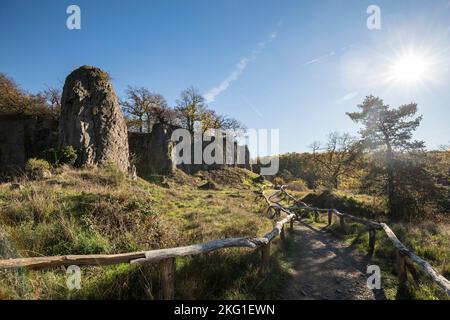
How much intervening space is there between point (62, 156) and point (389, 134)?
24.1 m

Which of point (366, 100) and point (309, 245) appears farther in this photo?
point (366, 100)

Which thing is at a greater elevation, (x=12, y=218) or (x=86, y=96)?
(x=86, y=96)

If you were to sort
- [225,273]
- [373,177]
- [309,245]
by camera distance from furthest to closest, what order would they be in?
1. [373,177]
2. [309,245]
3. [225,273]

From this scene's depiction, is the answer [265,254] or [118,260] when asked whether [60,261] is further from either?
[265,254]

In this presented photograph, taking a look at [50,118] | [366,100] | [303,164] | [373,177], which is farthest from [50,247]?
[303,164]

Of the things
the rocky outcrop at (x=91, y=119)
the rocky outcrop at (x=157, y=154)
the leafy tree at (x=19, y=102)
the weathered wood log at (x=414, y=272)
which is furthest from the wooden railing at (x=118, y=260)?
the leafy tree at (x=19, y=102)

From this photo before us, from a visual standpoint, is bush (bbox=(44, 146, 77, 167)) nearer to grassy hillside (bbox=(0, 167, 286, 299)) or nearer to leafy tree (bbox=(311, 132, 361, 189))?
grassy hillside (bbox=(0, 167, 286, 299))

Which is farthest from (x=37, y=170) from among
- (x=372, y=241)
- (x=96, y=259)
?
(x=372, y=241)

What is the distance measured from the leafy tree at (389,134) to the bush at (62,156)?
72.1ft

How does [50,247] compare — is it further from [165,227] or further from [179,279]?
[179,279]

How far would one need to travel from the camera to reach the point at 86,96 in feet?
58.8

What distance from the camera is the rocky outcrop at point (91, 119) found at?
55.0 ft

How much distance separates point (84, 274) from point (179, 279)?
1.58 metres

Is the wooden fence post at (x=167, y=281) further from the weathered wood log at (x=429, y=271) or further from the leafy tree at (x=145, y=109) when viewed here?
the leafy tree at (x=145, y=109)
